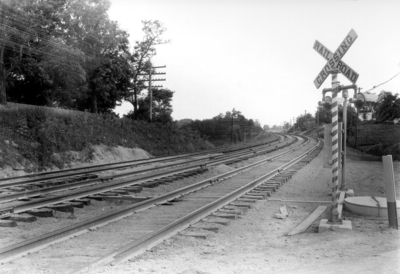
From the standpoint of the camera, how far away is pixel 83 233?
654cm

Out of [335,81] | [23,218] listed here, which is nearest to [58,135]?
[23,218]

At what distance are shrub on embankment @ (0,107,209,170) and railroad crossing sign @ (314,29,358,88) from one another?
47.2 feet

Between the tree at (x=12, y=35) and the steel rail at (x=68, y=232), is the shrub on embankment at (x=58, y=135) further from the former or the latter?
the steel rail at (x=68, y=232)

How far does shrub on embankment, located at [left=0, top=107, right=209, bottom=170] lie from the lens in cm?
1850

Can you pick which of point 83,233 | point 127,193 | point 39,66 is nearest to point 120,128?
point 39,66

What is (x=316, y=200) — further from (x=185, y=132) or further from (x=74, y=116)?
(x=185, y=132)

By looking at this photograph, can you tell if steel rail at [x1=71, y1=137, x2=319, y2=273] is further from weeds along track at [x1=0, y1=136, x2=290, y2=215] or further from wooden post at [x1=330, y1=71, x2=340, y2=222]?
wooden post at [x1=330, y1=71, x2=340, y2=222]

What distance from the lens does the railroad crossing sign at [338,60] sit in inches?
282

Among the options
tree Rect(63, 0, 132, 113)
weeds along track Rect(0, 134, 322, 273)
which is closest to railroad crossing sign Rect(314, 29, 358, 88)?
weeds along track Rect(0, 134, 322, 273)

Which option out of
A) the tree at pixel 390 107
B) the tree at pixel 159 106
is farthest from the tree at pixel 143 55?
the tree at pixel 390 107

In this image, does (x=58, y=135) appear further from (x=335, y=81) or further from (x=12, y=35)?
(x=335, y=81)

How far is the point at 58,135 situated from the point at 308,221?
17.8 meters

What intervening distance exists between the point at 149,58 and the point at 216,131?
19196 mm

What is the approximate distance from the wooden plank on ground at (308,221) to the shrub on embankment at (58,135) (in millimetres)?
13783
